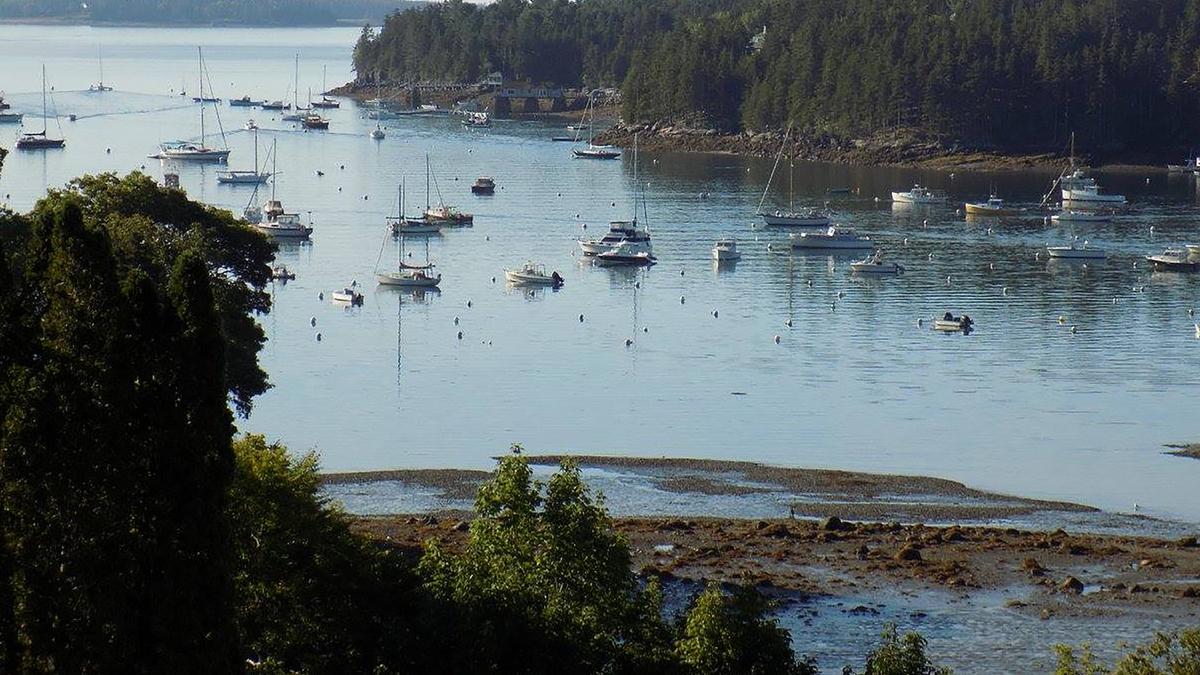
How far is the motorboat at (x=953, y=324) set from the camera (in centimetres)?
6125

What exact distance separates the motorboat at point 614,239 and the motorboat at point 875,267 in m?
9.77

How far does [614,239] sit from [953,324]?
2286 cm

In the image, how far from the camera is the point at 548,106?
170 meters

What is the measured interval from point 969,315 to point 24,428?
51.0 meters

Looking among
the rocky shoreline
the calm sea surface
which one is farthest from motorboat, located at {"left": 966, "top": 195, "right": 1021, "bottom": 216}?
the rocky shoreline

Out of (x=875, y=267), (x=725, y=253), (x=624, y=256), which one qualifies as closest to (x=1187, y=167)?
(x=875, y=267)

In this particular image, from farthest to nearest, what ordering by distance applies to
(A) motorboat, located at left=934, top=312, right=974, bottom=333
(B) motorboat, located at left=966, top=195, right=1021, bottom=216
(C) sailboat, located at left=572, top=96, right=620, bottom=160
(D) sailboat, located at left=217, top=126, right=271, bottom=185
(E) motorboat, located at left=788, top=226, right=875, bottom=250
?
1. (C) sailboat, located at left=572, top=96, right=620, bottom=160
2. (D) sailboat, located at left=217, top=126, right=271, bottom=185
3. (B) motorboat, located at left=966, top=195, right=1021, bottom=216
4. (E) motorboat, located at left=788, top=226, right=875, bottom=250
5. (A) motorboat, located at left=934, top=312, right=974, bottom=333

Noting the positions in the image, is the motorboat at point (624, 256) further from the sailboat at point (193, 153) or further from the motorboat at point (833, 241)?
the sailboat at point (193, 153)

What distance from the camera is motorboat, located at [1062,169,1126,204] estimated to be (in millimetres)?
99250

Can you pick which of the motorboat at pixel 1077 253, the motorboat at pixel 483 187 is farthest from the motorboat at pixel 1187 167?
the motorboat at pixel 483 187

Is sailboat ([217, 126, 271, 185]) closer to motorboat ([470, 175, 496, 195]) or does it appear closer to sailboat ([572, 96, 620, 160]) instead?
motorboat ([470, 175, 496, 195])

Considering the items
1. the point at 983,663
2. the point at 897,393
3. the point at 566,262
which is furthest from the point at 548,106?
the point at 983,663

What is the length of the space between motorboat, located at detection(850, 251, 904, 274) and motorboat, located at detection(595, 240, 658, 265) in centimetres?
859

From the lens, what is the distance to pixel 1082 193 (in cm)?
10019
